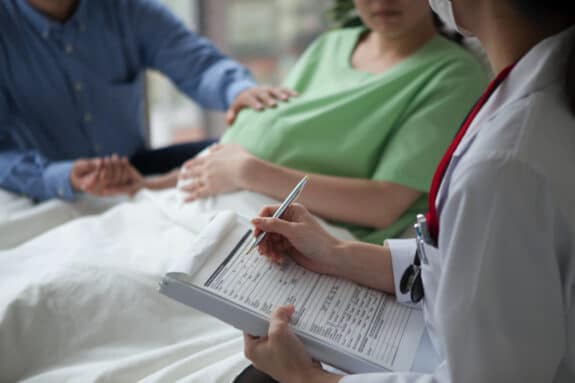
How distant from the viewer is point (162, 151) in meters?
1.78

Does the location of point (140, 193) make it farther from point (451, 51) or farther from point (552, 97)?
point (552, 97)

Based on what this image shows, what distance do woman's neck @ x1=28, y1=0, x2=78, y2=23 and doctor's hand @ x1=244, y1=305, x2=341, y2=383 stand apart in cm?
131

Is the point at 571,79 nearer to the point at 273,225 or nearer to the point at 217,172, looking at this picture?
the point at 273,225

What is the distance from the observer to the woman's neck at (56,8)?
1.61m

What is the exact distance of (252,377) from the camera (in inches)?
33.2

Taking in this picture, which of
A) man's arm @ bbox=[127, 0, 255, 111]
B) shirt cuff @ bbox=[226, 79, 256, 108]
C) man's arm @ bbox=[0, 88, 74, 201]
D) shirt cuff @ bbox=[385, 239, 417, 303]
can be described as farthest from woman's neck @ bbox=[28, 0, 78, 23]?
shirt cuff @ bbox=[385, 239, 417, 303]

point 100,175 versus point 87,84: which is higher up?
point 87,84

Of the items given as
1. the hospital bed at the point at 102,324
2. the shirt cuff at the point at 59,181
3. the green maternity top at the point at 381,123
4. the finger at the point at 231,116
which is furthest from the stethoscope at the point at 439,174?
the shirt cuff at the point at 59,181

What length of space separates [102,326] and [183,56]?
3.52ft

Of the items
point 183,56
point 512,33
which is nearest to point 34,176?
point 183,56

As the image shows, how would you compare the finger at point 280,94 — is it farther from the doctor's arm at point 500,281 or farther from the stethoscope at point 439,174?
the doctor's arm at point 500,281

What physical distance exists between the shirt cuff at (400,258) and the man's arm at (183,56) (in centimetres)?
96

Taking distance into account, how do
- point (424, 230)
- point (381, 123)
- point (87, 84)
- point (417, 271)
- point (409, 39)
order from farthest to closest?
1. point (87, 84)
2. point (409, 39)
3. point (381, 123)
4. point (417, 271)
5. point (424, 230)

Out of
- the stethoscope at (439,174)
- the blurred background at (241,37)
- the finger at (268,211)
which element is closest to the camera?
the stethoscope at (439,174)
